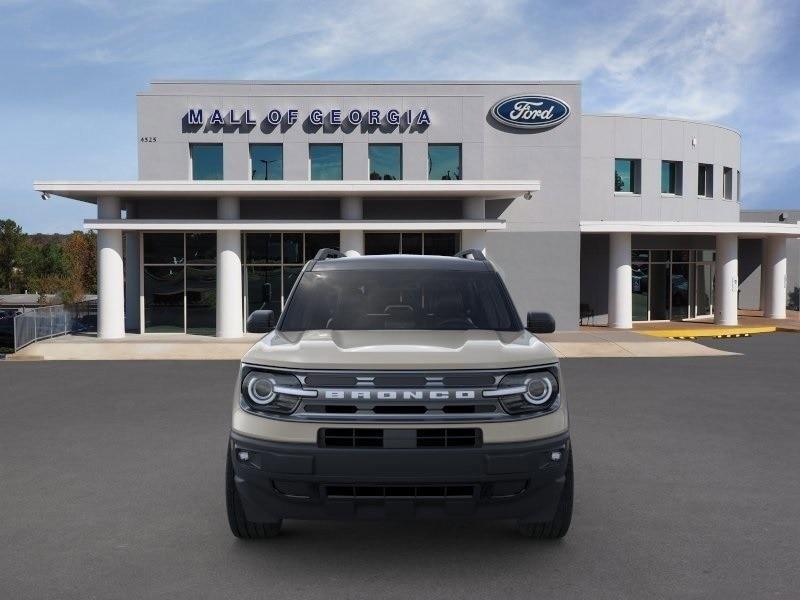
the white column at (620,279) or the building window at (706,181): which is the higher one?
the building window at (706,181)

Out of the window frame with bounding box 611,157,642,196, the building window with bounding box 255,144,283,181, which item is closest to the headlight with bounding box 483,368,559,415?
the building window with bounding box 255,144,283,181

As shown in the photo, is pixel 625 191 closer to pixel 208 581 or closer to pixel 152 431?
pixel 152 431

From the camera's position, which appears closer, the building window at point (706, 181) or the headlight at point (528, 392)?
the headlight at point (528, 392)

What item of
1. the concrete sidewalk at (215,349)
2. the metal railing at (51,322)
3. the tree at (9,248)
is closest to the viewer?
the concrete sidewalk at (215,349)

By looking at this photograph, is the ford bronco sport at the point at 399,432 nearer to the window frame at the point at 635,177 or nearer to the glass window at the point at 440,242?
Result: the glass window at the point at 440,242

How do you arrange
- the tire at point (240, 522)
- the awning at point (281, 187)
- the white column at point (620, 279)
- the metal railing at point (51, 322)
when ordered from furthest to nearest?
the white column at point (620, 279) → the awning at point (281, 187) → the metal railing at point (51, 322) → the tire at point (240, 522)

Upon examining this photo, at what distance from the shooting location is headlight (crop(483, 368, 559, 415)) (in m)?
4.39

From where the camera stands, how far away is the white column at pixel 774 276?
31.7 metres

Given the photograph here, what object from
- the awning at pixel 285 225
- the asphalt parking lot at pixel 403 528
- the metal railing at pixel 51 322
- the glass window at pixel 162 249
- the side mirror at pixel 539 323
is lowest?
the asphalt parking lot at pixel 403 528

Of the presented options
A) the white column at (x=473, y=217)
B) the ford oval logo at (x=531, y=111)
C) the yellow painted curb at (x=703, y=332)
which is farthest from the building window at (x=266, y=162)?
the yellow painted curb at (x=703, y=332)

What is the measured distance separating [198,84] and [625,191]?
16.8 meters

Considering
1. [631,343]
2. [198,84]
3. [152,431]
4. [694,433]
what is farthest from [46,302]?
[694,433]

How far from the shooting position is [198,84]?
25625 millimetres

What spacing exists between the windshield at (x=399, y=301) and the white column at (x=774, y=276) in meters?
30.0
